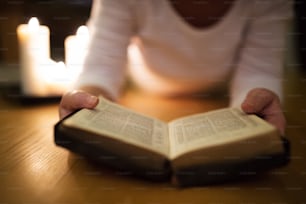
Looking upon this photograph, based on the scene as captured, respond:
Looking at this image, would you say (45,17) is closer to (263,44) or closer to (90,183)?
(263,44)

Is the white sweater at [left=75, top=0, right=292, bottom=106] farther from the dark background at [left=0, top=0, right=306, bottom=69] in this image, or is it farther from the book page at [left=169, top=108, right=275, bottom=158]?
the dark background at [left=0, top=0, right=306, bottom=69]

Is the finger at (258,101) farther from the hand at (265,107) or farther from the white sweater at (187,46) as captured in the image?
the white sweater at (187,46)

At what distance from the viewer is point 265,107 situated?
19.7 inches

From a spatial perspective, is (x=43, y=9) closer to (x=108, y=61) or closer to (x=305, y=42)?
(x=108, y=61)

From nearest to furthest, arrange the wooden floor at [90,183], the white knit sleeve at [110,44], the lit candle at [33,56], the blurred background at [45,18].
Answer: the wooden floor at [90,183] → the white knit sleeve at [110,44] → the lit candle at [33,56] → the blurred background at [45,18]

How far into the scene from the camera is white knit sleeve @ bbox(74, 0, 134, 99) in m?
0.64

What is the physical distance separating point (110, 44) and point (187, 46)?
0.15 meters

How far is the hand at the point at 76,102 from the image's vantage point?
0.47 metres

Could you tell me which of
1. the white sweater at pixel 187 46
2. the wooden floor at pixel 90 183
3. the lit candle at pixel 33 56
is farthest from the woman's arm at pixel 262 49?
the lit candle at pixel 33 56

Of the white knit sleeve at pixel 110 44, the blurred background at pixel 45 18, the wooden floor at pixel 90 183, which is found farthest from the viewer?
the blurred background at pixel 45 18

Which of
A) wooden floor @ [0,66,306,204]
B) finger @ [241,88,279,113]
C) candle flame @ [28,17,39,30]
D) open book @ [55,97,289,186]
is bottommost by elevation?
wooden floor @ [0,66,306,204]

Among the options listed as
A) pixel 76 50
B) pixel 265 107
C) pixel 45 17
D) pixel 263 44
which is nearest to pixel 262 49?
pixel 263 44

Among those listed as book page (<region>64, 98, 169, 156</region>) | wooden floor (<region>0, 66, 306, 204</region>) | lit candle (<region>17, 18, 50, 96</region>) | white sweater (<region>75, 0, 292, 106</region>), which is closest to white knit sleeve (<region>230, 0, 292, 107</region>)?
white sweater (<region>75, 0, 292, 106</region>)

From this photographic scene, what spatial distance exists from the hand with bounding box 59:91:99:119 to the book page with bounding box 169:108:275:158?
10 cm
